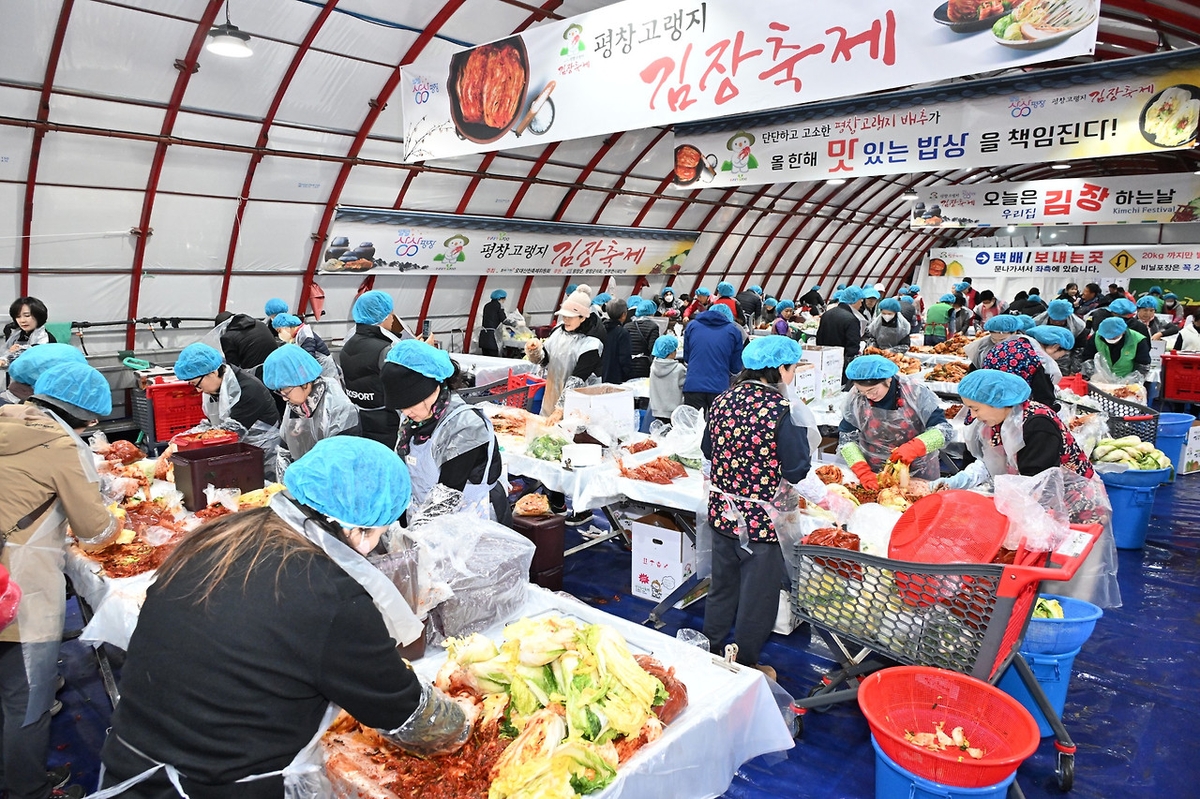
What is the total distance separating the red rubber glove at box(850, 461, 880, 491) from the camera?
466 cm

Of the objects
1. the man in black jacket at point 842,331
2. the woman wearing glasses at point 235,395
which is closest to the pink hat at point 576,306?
the woman wearing glasses at point 235,395

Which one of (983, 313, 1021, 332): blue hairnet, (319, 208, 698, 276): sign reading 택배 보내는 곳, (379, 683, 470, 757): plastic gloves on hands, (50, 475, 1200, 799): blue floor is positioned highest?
(319, 208, 698, 276): sign reading 택배 보내는 곳

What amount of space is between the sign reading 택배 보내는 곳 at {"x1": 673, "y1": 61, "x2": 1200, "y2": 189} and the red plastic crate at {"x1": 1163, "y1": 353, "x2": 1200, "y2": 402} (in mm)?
3673

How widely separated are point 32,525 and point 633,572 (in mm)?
3606

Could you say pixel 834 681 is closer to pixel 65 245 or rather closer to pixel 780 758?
pixel 780 758

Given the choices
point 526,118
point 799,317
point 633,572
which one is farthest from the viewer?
point 799,317

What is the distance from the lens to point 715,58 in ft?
20.8

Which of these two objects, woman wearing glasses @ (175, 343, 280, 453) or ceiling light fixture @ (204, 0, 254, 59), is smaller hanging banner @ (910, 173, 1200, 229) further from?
woman wearing glasses @ (175, 343, 280, 453)

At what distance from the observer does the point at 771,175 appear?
9.95 meters

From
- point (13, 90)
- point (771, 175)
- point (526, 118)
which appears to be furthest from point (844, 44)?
point (13, 90)

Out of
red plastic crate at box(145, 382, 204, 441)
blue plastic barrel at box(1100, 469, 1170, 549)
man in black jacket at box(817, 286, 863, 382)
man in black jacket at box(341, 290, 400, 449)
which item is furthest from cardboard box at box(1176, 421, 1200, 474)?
red plastic crate at box(145, 382, 204, 441)

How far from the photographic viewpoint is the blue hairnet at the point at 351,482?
1.93 meters

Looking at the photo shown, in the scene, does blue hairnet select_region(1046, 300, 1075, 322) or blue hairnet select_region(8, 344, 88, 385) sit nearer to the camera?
blue hairnet select_region(8, 344, 88, 385)

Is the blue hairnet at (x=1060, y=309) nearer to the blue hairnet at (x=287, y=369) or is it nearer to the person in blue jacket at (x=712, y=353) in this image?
the person in blue jacket at (x=712, y=353)
